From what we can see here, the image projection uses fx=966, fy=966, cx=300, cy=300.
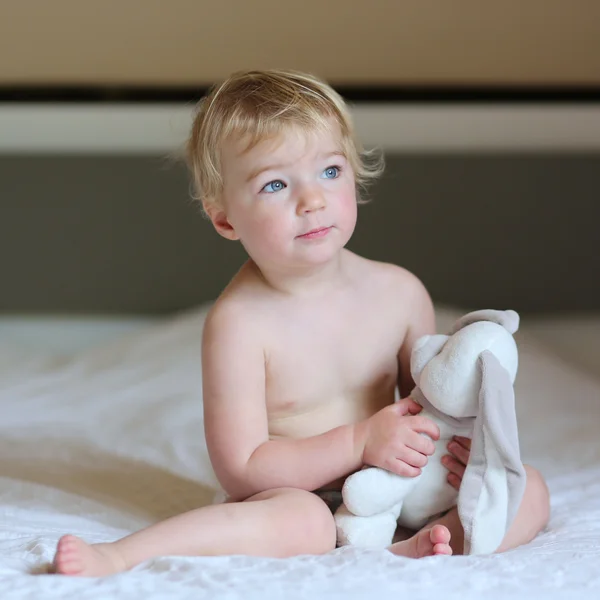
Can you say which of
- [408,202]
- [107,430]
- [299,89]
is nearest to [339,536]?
[299,89]

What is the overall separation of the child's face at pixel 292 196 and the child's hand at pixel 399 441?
0.19 metres

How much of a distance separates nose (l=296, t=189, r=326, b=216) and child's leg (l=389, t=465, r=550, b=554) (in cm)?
36

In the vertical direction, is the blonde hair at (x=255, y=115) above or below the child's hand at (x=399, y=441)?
above

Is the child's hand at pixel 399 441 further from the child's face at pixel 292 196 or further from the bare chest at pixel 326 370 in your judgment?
the child's face at pixel 292 196

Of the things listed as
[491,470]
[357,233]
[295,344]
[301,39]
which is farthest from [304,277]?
[301,39]

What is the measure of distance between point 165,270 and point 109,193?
0.22 m

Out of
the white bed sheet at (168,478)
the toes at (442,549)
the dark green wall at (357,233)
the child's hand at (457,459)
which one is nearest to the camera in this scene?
the white bed sheet at (168,478)

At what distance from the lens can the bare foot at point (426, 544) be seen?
37.6 inches

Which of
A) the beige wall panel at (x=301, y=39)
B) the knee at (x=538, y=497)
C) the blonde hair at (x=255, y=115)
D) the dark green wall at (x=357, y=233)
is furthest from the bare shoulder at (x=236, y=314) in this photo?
the beige wall panel at (x=301, y=39)

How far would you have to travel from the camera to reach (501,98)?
2270mm

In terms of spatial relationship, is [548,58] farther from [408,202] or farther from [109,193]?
[109,193]

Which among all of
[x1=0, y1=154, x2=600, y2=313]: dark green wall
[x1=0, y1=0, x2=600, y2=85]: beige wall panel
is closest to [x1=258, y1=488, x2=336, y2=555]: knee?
[x1=0, y1=154, x2=600, y2=313]: dark green wall

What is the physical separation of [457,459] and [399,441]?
0.08m

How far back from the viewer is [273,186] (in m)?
1.04
